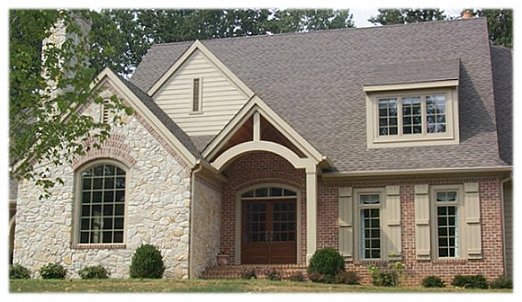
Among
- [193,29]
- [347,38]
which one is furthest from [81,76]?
[193,29]

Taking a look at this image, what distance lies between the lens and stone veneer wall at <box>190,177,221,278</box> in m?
17.5

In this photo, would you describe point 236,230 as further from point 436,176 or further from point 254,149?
point 436,176

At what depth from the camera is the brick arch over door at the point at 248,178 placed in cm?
1953

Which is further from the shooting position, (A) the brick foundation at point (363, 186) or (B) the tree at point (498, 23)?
(B) the tree at point (498, 23)

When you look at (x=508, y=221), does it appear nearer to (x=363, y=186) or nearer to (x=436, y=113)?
(x=436, y=113)

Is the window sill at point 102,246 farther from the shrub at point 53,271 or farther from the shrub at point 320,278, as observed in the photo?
the shrub at point 320,278

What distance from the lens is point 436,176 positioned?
59.6ft

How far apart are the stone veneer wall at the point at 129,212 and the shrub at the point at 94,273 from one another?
0.63 feet

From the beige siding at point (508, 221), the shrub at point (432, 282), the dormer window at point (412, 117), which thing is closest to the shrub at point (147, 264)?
the shrub at point (432, 282)

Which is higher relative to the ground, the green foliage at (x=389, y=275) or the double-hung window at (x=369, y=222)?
the double-hung window at (x=369, y=222)

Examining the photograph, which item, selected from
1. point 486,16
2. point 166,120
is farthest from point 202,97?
point 486,16

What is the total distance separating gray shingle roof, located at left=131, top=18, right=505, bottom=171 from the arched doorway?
1.72 m

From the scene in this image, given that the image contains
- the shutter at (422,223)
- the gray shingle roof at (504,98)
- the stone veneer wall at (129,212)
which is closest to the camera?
the stone veneer wall at (129,212)

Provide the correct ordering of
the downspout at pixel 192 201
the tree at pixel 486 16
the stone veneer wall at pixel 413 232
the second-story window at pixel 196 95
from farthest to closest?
the tree at pixel 486 16
the second-story window at pixel 196 95
the stone veneer wall at pixel 413 232
the downspout at pixel 192 201
